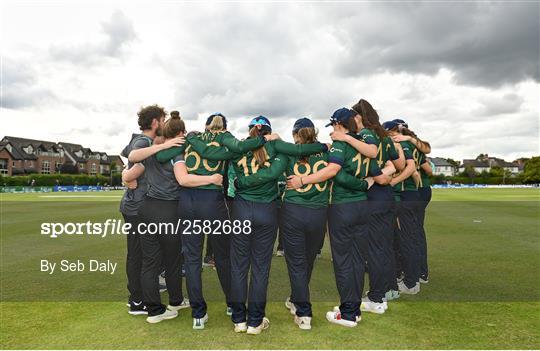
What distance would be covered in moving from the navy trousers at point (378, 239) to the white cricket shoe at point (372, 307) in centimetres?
5

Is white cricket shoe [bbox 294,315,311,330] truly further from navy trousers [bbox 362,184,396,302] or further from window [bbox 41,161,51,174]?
window [bbox 41,161,51,174]

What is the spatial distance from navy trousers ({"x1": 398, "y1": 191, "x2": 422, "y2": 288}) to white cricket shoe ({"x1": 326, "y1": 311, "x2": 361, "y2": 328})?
1647mm

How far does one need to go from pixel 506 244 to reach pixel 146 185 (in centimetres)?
958

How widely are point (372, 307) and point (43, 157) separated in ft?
352

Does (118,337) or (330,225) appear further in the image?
(330,225)

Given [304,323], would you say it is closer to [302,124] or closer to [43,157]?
[302,124]

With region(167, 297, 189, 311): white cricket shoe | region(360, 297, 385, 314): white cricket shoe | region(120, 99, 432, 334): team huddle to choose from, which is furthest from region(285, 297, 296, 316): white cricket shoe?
region(167, 297, 189, 311): white cricket shoe

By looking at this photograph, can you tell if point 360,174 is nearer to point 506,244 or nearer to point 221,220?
point 221,220

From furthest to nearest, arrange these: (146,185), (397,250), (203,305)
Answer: (397,250) → (146,185) → (203,305)

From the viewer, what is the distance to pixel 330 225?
15.7 ft

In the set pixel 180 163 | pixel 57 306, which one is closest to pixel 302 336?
pixel 180 163

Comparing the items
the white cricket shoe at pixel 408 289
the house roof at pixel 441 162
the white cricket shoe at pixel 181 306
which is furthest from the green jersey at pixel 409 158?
the house roof at pixel 441 162

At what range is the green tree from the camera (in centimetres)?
10469

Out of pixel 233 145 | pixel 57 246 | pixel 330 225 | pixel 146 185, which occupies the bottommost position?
pixel 57 246
